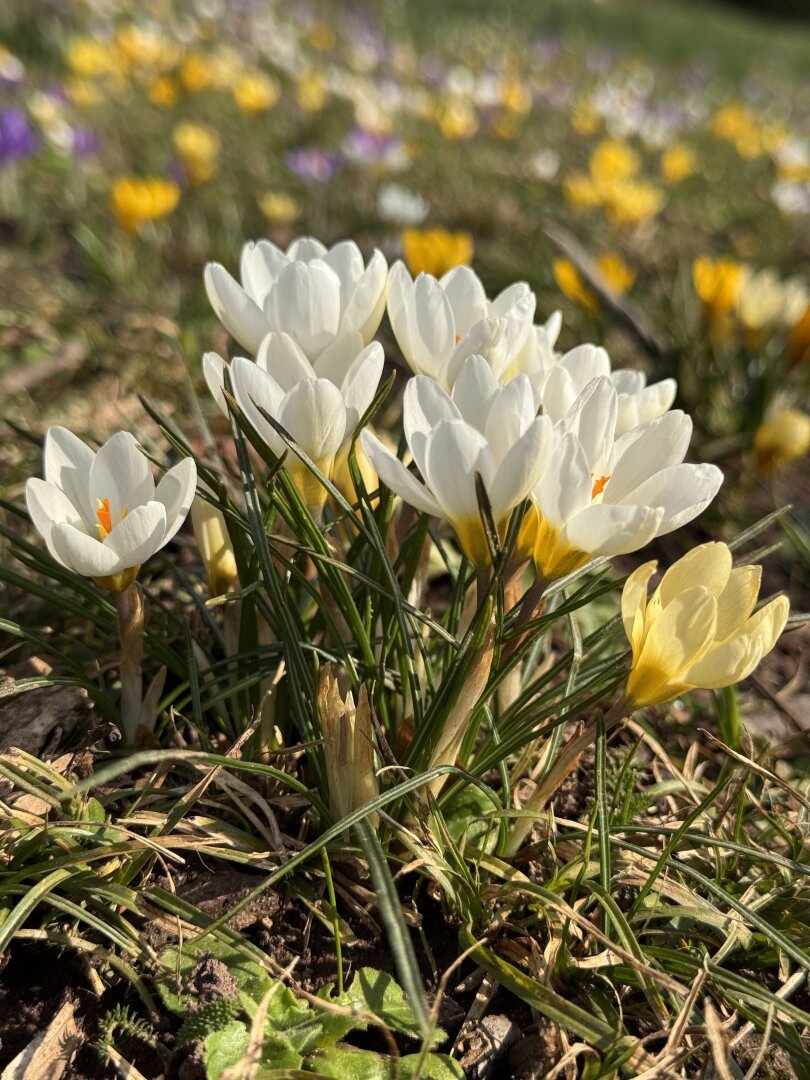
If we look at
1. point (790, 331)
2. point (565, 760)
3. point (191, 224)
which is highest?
point (191, 224)

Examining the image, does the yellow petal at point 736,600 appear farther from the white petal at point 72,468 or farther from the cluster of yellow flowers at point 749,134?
the cluster of yellow flowers at point 749,134

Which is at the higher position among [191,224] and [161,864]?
[191,224]

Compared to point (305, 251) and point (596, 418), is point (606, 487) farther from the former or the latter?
point (305, 251)

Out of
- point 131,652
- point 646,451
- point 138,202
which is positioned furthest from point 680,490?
point 138,202

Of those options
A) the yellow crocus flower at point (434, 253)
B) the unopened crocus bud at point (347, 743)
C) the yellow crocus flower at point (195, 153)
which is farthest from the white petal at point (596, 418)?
the yellow crocus flower at point (195, 153)

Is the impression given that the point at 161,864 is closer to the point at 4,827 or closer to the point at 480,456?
the point at 4,827

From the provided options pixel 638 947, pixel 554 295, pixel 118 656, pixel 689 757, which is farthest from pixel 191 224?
pixel 638 947
